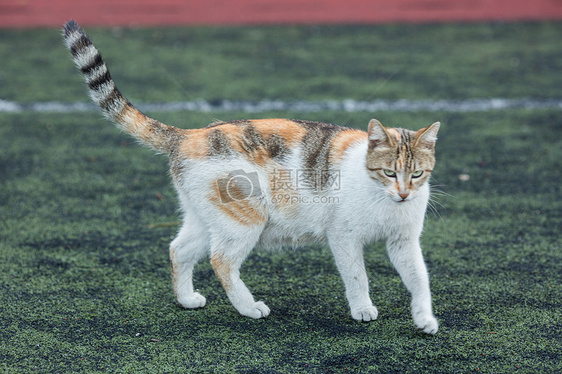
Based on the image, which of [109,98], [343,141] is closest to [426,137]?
[343,141]

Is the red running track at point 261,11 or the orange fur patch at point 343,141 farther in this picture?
the red running track at point 261,11

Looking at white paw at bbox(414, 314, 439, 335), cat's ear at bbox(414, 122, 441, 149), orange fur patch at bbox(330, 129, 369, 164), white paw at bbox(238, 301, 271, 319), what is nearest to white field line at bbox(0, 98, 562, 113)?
orange fur patch at bbox(330, 129, 369, 164)

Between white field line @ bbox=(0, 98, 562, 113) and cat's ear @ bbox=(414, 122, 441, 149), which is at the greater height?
cat's ear @ bbox=(414, 122, 441, 149)

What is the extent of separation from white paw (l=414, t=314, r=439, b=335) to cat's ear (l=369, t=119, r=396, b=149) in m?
0.83

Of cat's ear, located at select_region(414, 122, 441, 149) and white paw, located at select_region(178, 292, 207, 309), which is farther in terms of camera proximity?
white paw, located at select_region(178, 292, 207, 309)

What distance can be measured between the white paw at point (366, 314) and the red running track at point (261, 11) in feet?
23.8

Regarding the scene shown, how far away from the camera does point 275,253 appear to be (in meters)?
3.96

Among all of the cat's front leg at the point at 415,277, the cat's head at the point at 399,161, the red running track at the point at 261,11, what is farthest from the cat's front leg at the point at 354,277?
the red running track at the point at 261,11

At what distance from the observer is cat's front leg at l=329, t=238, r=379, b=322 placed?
3.15 meters

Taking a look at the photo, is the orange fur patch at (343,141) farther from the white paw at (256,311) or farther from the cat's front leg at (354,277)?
the white paw at (256,311)

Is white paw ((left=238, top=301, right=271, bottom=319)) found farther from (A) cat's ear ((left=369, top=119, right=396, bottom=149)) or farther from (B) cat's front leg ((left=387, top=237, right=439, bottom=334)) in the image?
(A) cat's ear ((left=369, top=119, right=396, bottom=149))

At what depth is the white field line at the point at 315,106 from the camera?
6.55 m

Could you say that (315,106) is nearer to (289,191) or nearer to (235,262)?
(289,191)

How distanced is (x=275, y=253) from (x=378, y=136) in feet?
3.95
